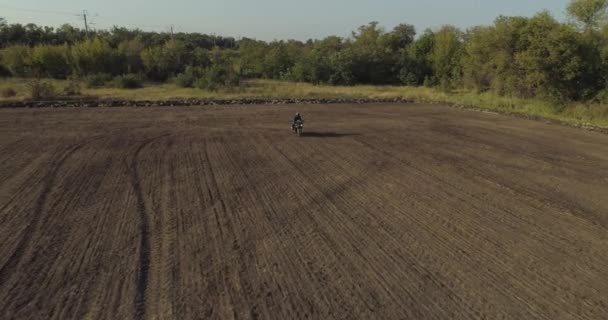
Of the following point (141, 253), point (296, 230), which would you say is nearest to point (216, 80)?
point (296, 230)

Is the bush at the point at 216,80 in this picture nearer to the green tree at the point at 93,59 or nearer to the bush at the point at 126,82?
the bush at the point at 126,82

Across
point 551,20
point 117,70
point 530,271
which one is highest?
point 551,20

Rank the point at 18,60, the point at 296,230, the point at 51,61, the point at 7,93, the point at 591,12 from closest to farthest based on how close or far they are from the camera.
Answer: the point at 296,230 → the point at 7,93 → the point at 591,12 → the point at 18,60 → the point at 51,61

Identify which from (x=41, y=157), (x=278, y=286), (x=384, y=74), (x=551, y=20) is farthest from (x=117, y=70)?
(x=278, y=286)

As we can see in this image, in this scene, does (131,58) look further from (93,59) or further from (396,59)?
(396,59)

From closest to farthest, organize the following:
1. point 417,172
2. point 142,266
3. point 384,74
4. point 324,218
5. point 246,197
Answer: point 142,266 → point 324,218 → point 246,197 → point 417,172 → point 384,74

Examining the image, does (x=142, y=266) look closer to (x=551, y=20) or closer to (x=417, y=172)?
(x=417, y=172)

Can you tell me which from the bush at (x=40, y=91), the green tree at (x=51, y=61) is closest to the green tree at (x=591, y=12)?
the bush at (x=40, y=91)
